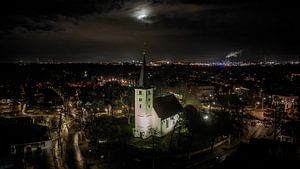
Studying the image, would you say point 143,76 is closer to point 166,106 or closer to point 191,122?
point 166,106

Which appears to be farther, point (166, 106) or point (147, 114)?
point (166, 106)

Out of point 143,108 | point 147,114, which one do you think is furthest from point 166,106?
point 143,108

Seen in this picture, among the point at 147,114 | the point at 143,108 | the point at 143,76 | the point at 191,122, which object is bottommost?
the point at 191,122

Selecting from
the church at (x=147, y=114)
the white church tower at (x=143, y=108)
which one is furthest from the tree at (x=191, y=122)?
the white church tower at (x=143, y=108)

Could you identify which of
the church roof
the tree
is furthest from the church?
the tree

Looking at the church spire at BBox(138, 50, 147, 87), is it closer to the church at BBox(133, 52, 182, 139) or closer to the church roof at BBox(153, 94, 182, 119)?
the church at BBox(133, 52, 182, 139)

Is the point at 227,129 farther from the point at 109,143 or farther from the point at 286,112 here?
the point at 286,112
